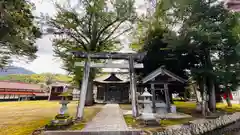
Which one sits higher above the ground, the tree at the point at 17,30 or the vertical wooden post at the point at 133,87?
the tree at the point at 17,30

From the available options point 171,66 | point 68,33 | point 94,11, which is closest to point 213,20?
point 171,66

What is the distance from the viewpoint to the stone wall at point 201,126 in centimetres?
520

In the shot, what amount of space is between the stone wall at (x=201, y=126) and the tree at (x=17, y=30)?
8.56 m

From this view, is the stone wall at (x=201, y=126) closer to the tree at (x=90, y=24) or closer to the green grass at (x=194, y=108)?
the green grass at (x=194, y=108)

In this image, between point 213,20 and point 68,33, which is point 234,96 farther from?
point 68,33

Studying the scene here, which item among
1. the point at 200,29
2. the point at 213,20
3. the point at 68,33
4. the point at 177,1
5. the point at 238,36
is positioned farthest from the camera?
the point at 68,33

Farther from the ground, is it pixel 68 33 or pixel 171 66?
pixel 68 33

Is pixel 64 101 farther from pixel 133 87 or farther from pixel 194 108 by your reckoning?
pixel 194 108

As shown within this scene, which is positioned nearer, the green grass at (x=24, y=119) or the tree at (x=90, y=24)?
the green grass at (x=24, y=119)

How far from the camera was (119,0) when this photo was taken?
42.9ft

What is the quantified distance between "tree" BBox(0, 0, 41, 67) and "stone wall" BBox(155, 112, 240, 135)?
8563 millimetres

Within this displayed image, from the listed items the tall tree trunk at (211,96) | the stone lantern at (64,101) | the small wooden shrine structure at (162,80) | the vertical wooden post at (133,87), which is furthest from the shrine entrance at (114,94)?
the stone lantern at (64,101)

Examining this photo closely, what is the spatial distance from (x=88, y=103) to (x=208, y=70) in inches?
455

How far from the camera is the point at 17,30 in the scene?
7.69m
